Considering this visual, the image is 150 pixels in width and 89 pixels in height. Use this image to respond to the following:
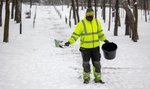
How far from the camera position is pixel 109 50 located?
9.91 meters

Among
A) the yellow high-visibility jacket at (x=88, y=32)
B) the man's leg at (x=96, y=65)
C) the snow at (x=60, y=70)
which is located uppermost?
the yellow high-visibility jacket at (x=88, y=32)

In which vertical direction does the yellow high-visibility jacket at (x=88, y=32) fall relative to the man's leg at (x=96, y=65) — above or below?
above

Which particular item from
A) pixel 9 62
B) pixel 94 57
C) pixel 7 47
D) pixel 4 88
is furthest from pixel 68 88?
pixel 7 47

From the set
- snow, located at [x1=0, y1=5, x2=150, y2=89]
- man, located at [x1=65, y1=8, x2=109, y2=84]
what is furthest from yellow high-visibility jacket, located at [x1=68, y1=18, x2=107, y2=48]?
snow, located at [x1=0, y1=5, x2=150, y2=89]

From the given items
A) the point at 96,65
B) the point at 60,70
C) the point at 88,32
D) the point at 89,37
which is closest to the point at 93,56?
the point at 96,65

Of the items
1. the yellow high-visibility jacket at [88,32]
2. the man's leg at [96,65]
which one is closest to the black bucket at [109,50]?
the man's leg at [96,65]

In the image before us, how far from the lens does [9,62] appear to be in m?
13.1

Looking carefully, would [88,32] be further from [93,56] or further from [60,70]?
[60,70]

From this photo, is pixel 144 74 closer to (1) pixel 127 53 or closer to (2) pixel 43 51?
(1) pixel 127 53

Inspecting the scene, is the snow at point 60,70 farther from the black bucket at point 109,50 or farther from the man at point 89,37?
the black bucket at point 109,50

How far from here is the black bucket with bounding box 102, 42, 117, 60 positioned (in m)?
9.54

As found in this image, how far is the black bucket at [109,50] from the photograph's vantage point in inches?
376

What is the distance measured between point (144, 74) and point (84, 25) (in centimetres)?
325

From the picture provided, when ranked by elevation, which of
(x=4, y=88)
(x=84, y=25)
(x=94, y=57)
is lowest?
(x=4, y=88)
